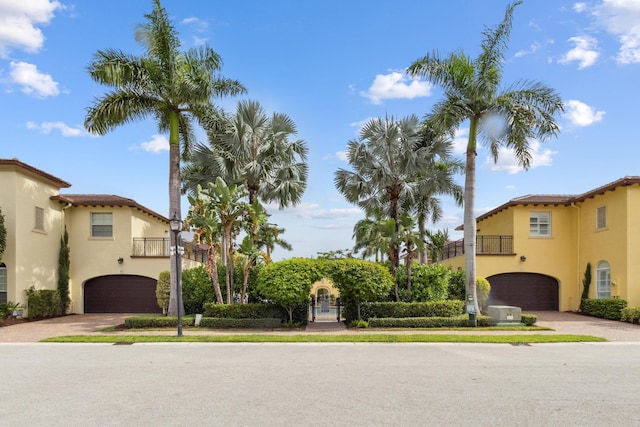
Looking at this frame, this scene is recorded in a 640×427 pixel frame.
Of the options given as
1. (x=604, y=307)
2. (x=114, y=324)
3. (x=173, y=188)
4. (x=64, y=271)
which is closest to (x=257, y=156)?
(x=173, y=188)

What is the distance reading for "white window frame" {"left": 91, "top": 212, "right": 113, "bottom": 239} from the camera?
2314 centimetres

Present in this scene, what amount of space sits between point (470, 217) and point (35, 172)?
58.6ft

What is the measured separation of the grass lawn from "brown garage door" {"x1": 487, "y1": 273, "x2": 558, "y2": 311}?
9.27 metres

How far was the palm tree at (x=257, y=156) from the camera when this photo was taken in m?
19.7

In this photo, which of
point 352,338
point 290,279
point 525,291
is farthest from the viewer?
point 525,291

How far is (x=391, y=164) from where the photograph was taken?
1880 centimetres

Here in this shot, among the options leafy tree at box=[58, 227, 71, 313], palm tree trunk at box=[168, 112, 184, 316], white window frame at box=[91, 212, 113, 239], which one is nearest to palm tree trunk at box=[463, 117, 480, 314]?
palm tree trunk at box=[168, 112, 184, 316]

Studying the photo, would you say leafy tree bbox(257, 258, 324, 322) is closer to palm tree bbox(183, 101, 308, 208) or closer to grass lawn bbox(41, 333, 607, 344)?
grass lawn bbox(41, 333, 607, 344)

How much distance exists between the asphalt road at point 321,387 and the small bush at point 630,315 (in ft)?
21.7

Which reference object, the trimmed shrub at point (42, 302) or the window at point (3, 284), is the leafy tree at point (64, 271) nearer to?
the trimmed shrub at point (42, 302)

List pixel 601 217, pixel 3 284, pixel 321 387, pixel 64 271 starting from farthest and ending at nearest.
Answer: pixel 64 271
pixel 601 217
pixel 3 284
pixel 321 387

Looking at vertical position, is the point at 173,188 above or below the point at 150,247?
above

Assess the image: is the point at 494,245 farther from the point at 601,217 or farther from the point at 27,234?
the point at 27,234

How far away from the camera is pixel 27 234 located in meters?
19.8
